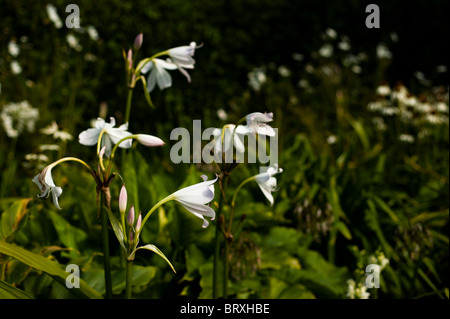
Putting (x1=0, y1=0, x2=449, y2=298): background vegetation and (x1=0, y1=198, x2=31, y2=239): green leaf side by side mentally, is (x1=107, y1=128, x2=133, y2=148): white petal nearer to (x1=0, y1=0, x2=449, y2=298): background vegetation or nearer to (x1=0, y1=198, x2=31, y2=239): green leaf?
(x1=0, y1=0, x2=449, y2=298): background vegetation

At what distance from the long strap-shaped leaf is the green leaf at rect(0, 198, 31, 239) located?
0.50 metres

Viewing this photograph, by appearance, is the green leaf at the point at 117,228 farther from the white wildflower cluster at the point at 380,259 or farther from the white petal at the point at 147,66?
the white wildflower cluster at the point at 380,259

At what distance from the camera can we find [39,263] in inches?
53.7

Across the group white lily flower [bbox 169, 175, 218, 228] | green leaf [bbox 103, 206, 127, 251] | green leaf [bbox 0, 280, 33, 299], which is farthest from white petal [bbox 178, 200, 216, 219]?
green leaf [bbox 0, 280, 33, 299]

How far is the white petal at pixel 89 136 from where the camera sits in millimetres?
1429

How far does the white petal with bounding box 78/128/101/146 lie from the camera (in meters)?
1.43

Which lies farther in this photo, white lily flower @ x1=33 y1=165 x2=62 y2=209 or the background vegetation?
the background vegetation

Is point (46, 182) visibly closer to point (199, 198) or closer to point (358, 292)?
point (199, 198)

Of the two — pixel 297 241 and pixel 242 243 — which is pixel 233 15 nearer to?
pixel 297 241

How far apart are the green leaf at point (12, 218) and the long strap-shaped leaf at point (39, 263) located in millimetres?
502

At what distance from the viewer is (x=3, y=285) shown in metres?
1.40

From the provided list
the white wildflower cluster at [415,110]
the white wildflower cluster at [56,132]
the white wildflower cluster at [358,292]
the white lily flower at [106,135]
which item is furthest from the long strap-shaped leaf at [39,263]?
the white wildflower cluster at [415,110]
